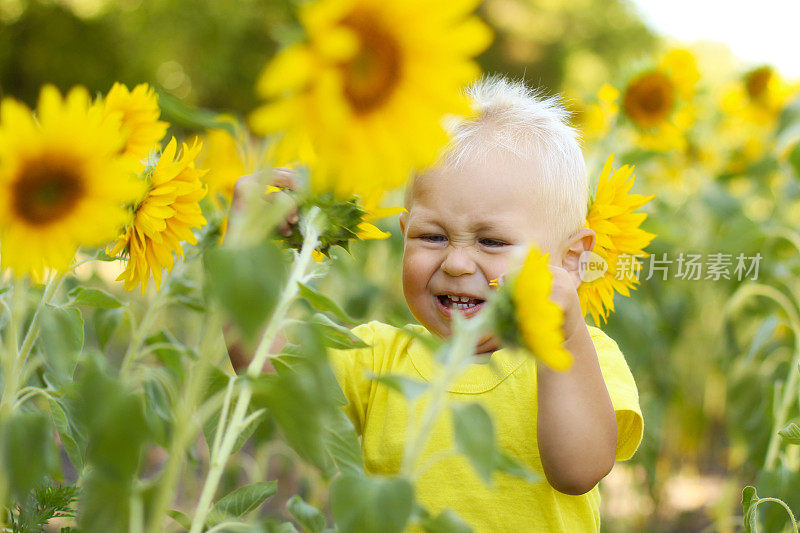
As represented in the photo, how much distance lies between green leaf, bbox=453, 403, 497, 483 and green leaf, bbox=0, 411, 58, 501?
269 mm

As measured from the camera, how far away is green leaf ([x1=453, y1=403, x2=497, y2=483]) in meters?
0.48

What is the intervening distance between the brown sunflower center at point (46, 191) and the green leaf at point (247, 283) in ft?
0.46

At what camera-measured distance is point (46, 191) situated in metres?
0.54

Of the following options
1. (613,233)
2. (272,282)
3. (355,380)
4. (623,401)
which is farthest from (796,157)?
(272,282)

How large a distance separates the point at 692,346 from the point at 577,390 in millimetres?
1525

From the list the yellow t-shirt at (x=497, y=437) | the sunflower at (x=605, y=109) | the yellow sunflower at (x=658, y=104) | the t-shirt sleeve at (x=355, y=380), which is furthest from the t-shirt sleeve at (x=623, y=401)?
the yellow sunflower at (x=658, y=104)

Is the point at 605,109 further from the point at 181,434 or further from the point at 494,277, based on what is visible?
the point at 181,434

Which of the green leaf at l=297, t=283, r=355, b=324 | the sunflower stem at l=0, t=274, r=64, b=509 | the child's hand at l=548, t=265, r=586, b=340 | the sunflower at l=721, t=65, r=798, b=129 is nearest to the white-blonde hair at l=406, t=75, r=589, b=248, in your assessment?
the child's hand at l=548, t=265, r=586, b=340

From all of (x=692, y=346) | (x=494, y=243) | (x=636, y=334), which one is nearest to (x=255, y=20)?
(x=692, y=346)

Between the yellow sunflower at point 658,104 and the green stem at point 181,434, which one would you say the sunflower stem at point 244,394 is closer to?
the green stem at point 181,434

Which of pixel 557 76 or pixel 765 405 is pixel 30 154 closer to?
pixel 765 405

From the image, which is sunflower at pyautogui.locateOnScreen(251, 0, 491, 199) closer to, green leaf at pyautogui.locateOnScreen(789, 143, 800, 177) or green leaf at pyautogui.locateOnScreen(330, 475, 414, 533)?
green leaf at pyautogui.locateOnScreen(330, 475, 414, 533)

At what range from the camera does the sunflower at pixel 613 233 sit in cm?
91

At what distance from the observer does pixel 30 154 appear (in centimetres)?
53
